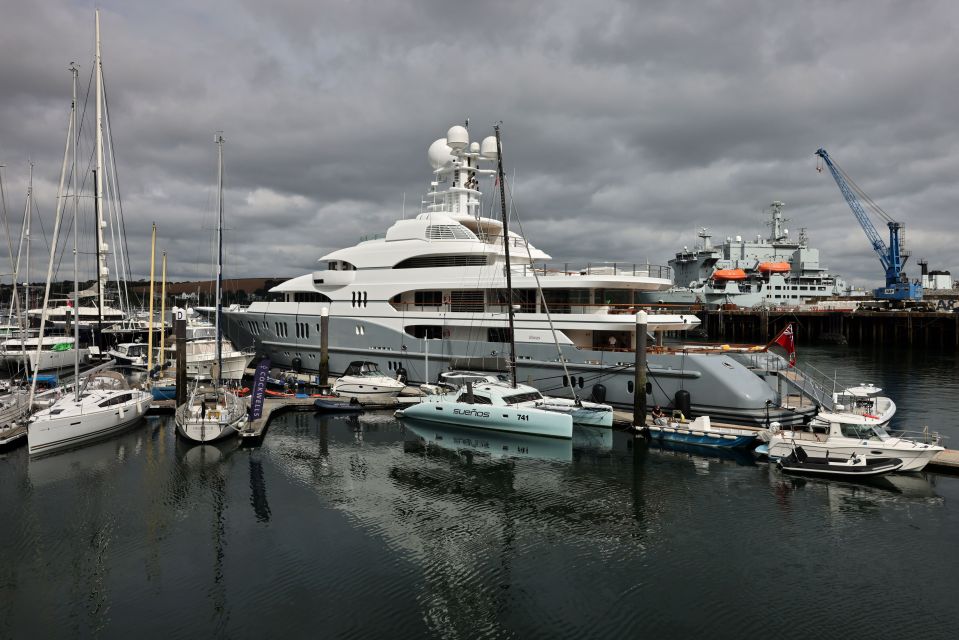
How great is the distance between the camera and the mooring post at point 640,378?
67.1 feet

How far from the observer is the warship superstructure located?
89.4 m

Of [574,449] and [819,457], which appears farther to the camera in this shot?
[574,449]

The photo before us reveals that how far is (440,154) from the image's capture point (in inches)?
1264

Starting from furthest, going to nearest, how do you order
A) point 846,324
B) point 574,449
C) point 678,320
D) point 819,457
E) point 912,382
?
1. point 846,324
2. point 912,382
3. point 678,320
4. point 574,449
5. point 819,457

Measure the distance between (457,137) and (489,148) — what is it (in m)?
1.98

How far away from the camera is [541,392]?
2411cm

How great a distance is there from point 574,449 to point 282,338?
789 inches

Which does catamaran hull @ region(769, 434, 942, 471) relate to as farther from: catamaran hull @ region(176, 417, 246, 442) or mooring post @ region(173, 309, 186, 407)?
mooring post @ region(173, 309, 186, 407)

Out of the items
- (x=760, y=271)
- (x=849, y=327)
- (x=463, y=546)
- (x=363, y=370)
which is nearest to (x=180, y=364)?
(x=363, y=370)

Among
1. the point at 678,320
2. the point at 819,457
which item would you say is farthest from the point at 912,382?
the point at 819,457

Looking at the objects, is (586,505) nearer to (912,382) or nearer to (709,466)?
(709,466)

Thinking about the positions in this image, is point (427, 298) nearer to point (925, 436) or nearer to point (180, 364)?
point (180, 364)

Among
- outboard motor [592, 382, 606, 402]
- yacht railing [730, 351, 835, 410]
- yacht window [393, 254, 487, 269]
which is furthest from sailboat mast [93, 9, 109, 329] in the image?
yacht railing [730, 351, 835, 410]

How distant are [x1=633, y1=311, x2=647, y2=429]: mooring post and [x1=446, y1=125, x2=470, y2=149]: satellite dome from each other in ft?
51.0
